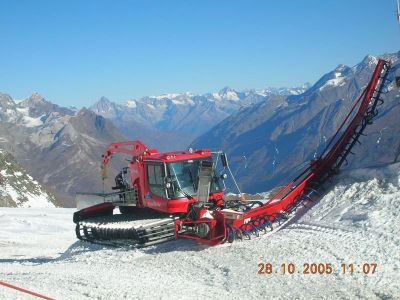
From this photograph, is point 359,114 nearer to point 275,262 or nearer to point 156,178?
point 275,262

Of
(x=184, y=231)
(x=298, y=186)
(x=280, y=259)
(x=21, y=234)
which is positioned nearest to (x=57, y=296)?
(x=280, y=259)

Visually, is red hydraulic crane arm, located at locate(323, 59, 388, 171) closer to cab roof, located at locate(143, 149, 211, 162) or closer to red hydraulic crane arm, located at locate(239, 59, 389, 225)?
red hydraulic crane arm, located at locate(239, 59, 389, 225)

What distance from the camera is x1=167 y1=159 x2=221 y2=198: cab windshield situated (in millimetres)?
16266

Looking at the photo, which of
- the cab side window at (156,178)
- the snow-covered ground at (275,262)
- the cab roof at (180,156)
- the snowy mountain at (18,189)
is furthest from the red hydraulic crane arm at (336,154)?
the snowy mountain at (18,189)

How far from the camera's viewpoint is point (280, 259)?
11773mm

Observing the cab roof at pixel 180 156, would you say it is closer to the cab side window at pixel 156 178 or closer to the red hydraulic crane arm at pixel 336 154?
the cab side window at pixel 156 178

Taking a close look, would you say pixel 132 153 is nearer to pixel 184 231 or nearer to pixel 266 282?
pixel 184 231

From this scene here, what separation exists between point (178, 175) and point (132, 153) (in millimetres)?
3473

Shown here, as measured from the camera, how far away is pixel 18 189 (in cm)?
8662
